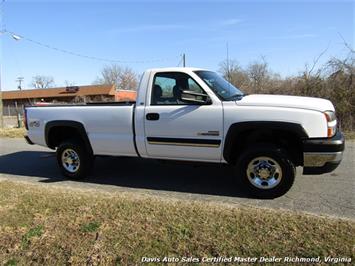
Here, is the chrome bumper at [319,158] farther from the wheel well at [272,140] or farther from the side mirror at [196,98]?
the side mirror at [196,98]

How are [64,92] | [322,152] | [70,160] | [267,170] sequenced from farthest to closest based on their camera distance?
[64,92] → [70,160] → [267,170] → [322,152]

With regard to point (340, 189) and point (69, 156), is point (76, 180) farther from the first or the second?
point (340, 189)

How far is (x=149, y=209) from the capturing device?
4.89 m

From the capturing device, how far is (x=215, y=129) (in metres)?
5.54

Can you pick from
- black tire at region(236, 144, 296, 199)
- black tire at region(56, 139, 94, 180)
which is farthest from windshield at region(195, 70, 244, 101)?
black tire at region(56, 139, 94, 180)

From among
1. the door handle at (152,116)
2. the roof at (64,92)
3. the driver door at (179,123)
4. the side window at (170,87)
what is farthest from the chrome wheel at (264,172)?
the roof at (64,92)

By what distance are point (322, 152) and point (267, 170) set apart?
2.58 ft

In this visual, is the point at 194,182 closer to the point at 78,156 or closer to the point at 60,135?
the point at 78,156

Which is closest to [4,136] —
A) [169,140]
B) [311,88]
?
[169,140]

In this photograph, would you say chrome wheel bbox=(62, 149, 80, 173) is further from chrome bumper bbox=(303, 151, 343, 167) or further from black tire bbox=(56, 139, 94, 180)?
chrome bumper bbox=(303, 151, 343, 167)

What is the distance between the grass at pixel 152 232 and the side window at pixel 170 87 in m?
1.60

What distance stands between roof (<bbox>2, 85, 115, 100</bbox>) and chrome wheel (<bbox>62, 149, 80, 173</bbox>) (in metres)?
46.2

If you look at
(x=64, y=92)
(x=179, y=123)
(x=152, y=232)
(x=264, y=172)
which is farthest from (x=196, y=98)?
(x=64, y=92)

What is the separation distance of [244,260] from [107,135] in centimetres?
363
